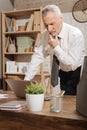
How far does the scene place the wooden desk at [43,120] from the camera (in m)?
1.14

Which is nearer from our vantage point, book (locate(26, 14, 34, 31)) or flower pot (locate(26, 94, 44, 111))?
flower pot (locate(26, 94, 44, 111))

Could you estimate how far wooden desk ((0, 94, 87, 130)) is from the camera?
3.76ft

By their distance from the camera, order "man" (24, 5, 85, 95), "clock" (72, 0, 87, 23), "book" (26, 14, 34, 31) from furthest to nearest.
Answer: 1. "book" (26, 14, 34, 31)
2. "clock" (72, 0, 87, 23)
3. "man" (24, 5, 85, 95)

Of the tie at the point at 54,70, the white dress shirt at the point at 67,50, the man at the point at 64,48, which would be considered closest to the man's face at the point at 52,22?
the man at the point at 64,48

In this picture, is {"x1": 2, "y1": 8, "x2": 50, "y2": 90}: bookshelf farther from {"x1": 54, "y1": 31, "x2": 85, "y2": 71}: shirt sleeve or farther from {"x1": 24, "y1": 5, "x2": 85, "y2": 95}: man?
{"x1": 54, "y1": 31, "x2": 85, "y2": 71}: shirt sleeve

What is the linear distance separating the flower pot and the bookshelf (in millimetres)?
2502

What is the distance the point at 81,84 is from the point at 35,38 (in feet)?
9.78

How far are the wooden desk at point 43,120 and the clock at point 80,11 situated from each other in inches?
103

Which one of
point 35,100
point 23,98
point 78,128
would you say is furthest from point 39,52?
point 78,128

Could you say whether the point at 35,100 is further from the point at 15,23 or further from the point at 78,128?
the point at 15,23

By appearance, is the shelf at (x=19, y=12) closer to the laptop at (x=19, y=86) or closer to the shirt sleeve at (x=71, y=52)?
the shirt sleeve at (x=71, y=52)

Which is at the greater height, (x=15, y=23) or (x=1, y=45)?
(x=15, y=23)

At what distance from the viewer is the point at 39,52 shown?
2.45 meters

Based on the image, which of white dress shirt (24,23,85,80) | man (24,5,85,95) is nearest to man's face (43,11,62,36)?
man (24,5,85,95)
